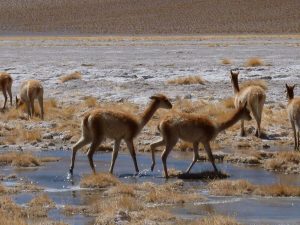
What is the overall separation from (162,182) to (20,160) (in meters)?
3.15

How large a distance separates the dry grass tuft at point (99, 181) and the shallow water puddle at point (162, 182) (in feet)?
0.52

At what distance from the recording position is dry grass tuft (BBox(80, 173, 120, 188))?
41.7ft

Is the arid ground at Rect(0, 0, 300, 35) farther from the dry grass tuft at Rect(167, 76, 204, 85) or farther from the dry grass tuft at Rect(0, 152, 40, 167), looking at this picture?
the dry grass tuft at Rect(0, 152, 40, 167)

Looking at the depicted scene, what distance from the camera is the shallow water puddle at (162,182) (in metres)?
10.6

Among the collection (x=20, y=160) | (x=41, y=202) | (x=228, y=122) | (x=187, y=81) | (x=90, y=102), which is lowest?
(x=90, y=102)

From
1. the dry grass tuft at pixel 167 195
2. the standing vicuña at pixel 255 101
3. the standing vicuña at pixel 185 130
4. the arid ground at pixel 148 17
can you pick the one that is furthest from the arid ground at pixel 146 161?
the arid ground at pixel 148 17

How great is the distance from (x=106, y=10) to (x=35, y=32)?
15.4 m

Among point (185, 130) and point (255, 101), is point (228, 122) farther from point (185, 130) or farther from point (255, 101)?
point (255, 101)

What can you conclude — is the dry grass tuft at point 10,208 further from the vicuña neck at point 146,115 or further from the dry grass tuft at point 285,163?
the dry grass tuft at point 285,163

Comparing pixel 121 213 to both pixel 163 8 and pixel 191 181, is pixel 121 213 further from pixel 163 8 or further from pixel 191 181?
pixel 163 8

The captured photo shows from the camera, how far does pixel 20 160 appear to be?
1503 cm

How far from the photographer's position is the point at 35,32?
97.4 metres

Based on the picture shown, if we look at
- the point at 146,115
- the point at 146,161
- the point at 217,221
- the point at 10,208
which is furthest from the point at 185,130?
the point at 217,221

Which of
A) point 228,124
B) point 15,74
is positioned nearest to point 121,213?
point 228,124
